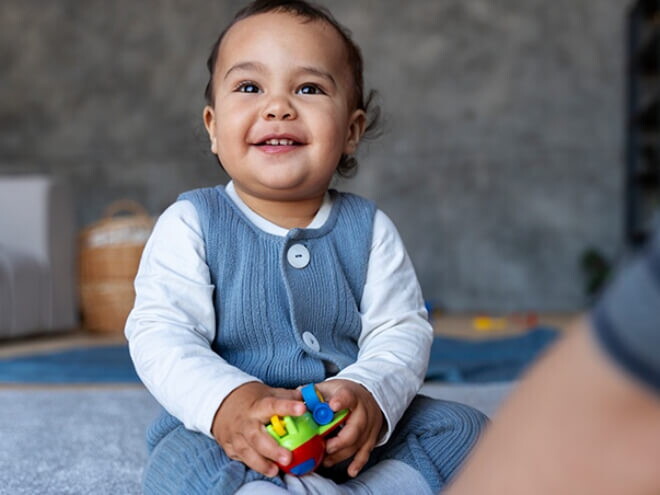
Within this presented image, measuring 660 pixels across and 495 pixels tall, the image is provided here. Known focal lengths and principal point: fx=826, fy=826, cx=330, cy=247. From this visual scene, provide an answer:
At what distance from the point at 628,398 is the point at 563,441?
0.13 ft

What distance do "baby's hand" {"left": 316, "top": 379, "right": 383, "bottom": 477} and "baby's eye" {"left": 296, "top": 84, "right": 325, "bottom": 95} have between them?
0.34 meters

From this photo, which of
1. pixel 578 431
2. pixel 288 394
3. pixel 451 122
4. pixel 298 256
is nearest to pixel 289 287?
pixel 298 256

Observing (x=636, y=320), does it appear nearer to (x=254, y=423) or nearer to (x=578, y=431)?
(x=578, y=431)

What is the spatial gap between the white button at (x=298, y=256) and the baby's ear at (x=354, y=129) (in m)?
0.16

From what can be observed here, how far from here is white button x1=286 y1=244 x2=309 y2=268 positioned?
919 millimetres

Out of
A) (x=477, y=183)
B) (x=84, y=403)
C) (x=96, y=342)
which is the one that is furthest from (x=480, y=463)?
(x=477, y=183)

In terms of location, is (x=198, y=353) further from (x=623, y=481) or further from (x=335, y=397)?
(x=623, y=481)

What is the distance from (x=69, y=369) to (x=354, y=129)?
1.40 metres

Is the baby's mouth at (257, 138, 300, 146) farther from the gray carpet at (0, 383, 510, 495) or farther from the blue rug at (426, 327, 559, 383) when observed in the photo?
the blue rug at (426, 327, 559, 383)

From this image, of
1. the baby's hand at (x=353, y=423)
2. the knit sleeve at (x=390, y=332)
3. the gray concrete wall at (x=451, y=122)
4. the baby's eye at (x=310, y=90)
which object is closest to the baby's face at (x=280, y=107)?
the baby's eye at (x=310, y=90)

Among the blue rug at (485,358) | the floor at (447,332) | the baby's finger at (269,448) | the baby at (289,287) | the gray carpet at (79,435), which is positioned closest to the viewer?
the baby's finger at (269,448)

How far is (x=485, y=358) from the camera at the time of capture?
2332 mm

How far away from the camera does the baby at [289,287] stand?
32.2 inches

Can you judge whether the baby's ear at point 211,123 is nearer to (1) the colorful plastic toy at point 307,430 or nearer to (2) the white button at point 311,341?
(2) the white button at point 311,341
